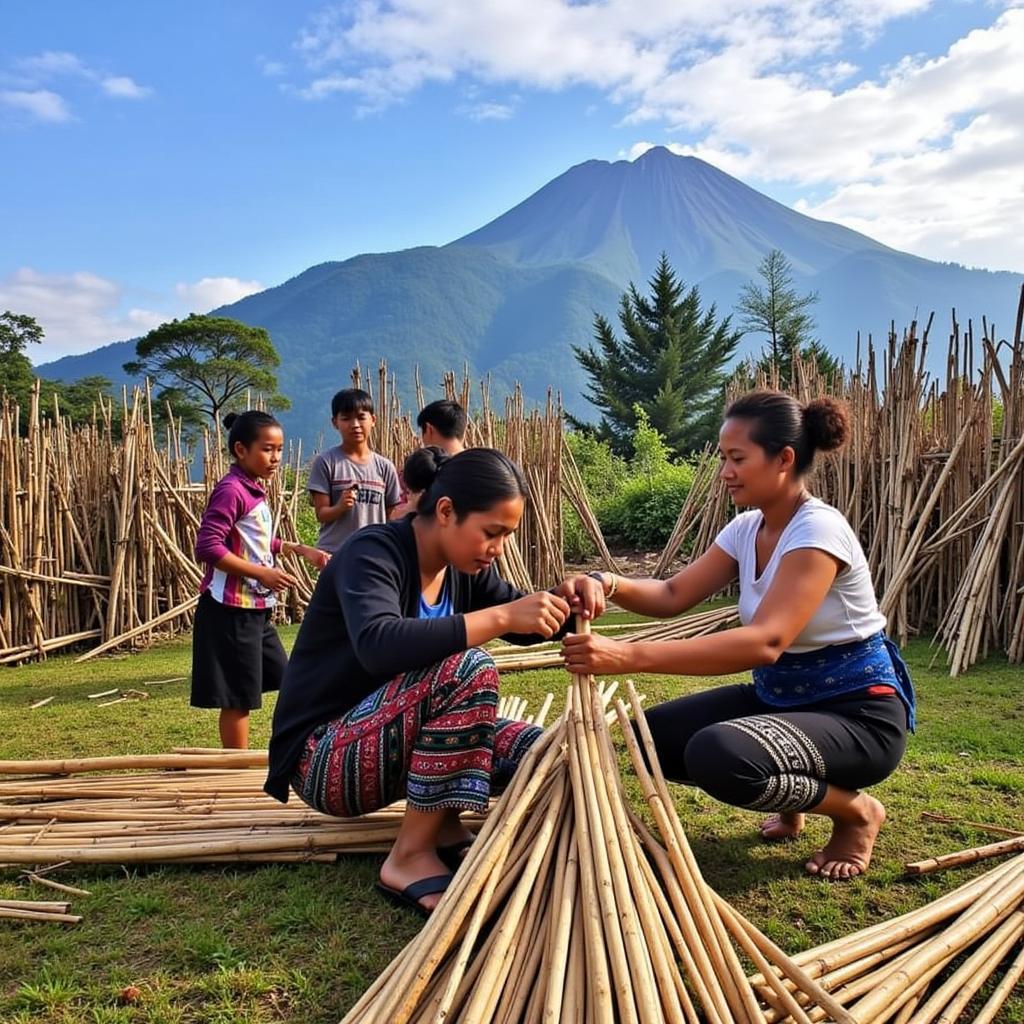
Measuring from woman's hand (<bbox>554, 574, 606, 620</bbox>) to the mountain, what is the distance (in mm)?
103639

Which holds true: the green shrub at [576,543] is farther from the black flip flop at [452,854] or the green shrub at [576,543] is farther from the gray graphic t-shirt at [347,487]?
the black flip flop at [452,854]

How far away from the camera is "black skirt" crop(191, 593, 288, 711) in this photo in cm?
318

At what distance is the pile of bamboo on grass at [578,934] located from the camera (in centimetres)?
139

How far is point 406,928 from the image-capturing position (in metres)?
2.00

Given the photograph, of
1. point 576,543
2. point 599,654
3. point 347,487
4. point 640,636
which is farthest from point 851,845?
point 576,543

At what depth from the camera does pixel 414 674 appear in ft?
6.76

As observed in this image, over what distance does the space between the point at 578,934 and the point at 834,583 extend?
3.80ft

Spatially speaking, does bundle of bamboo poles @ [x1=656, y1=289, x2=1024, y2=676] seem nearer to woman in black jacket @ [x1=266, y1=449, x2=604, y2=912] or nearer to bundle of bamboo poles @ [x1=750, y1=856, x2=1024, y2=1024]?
bundle of bamboo poles @ [x1=750, y1=856, x2=1024, y2=1024]

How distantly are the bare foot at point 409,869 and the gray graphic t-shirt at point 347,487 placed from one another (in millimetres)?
2203

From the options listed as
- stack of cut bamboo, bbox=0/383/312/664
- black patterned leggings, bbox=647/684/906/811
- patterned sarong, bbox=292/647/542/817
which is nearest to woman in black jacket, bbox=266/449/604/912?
patterned sarong, bbox=292/647/542/817

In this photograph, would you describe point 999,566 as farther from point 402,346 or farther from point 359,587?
point 402,346

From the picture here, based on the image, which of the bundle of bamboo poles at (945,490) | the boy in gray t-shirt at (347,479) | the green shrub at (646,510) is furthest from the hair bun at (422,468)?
the green shrub at (646,510)

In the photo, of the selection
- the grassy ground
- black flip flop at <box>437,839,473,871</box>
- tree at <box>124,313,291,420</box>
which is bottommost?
the grassy ground

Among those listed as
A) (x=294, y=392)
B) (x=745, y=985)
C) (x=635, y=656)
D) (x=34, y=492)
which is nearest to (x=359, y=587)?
(x=635, y=656)
